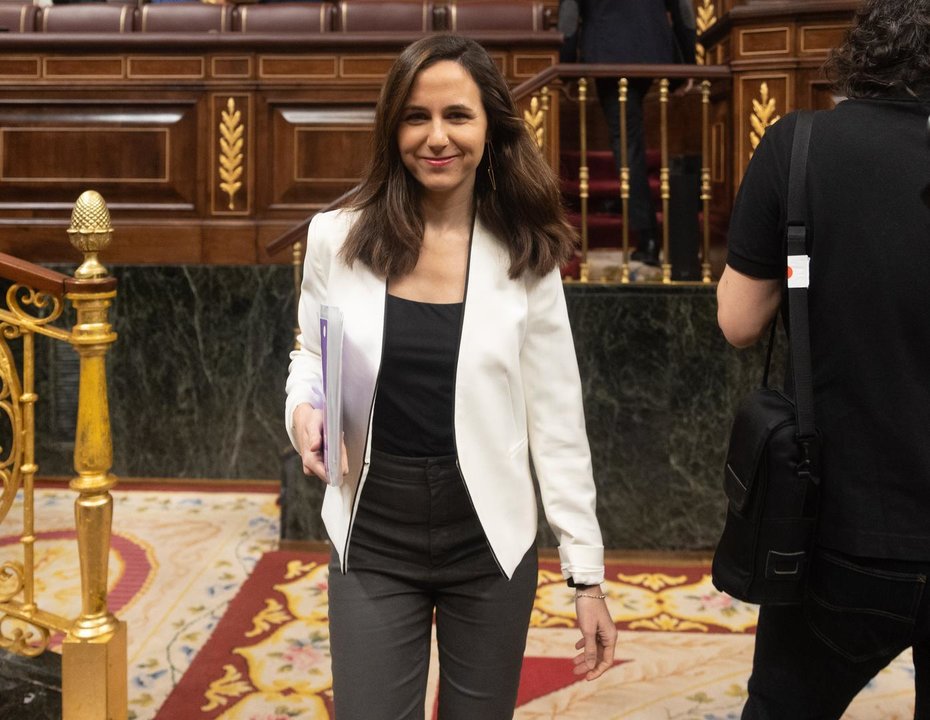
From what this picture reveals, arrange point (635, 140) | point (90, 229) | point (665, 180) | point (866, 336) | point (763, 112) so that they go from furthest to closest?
point (635, 140), point (763, 112), point (665, 180), point (90, 229), point (866, 336)

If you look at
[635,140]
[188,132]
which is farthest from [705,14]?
[188,132]

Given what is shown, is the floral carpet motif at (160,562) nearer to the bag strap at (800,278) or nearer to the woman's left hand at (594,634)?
the woman's left hand at (594,634)

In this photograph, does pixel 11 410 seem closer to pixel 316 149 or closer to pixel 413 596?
pixel 413 596

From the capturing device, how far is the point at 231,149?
511 centimetres

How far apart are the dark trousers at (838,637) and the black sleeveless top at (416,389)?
0.50m

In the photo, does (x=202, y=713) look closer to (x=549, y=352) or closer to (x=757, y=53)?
(x=549, y=352)

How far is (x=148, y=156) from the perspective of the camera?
5.19 metres

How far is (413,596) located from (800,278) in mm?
652

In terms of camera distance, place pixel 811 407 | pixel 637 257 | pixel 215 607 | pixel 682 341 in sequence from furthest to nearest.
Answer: pixel 637 257 < pixel 682 341 < pixel 215 607 < pixel 811 407

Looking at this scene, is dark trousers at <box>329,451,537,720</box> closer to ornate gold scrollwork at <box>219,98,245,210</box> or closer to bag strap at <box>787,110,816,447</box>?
bag strap at <box>787,110,816,447</box>

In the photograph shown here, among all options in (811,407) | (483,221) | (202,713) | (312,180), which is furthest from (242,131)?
(811,407)

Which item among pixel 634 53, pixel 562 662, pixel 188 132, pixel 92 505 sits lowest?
pixel 562 662

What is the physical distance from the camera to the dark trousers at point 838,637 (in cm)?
126

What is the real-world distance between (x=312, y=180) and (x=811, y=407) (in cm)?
412
